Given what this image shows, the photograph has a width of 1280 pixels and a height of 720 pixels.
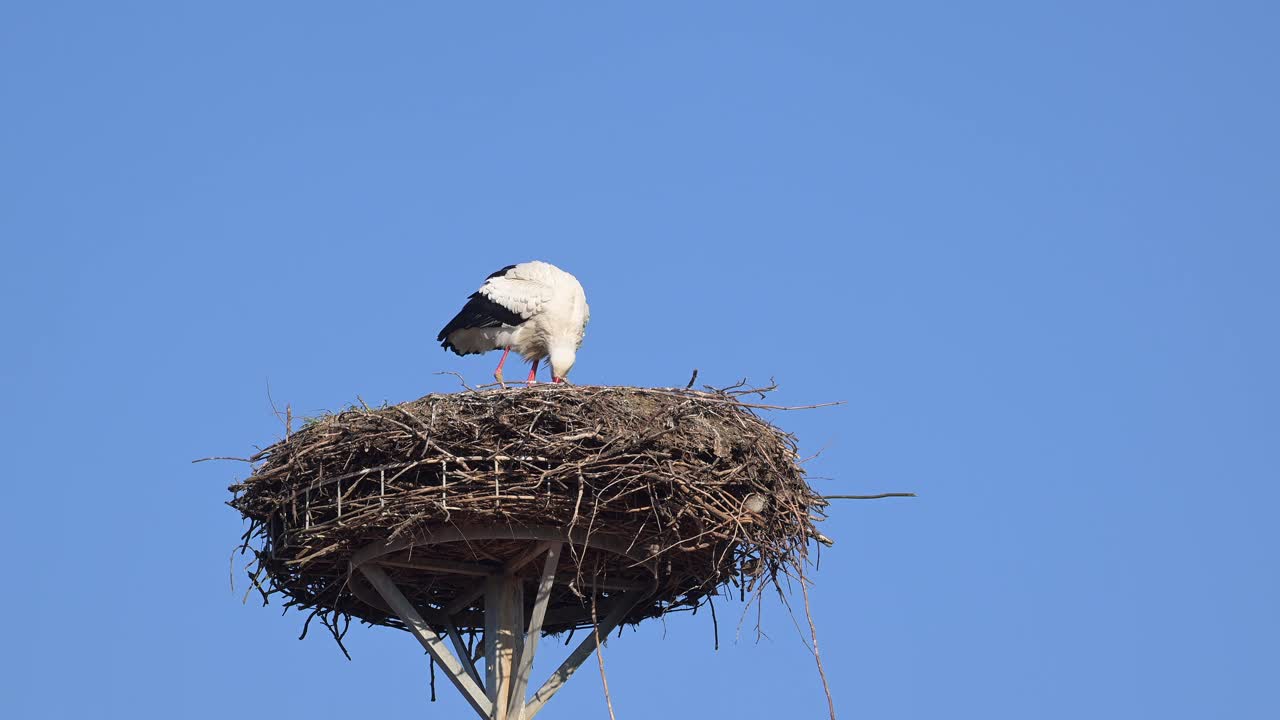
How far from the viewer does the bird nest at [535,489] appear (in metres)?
12.0

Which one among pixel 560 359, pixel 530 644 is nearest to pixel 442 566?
pixel 530 644

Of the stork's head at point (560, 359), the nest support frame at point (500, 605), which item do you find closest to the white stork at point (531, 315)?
the stork's head at point (560, 359)

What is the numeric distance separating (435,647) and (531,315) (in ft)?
14.7

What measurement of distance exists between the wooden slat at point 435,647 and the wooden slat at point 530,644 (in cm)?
19

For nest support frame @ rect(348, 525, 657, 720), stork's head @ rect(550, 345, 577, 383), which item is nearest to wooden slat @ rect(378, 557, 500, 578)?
nest support frame @ rect(348, 525, 657, 720)

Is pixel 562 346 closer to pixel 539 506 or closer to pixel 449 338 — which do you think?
pixel 449 338

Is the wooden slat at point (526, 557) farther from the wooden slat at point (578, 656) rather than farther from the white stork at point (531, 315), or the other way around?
the white stork at point (531, 315)

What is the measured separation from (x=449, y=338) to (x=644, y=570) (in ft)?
14.8

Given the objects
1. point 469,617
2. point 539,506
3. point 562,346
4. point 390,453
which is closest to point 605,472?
point 539,506

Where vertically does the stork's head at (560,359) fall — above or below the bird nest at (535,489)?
above

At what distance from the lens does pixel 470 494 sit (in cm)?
1195

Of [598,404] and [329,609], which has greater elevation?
[598,404]

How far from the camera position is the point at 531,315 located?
54.3 ft

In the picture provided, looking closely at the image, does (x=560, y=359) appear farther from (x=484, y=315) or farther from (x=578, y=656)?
(x=578, y=656)
